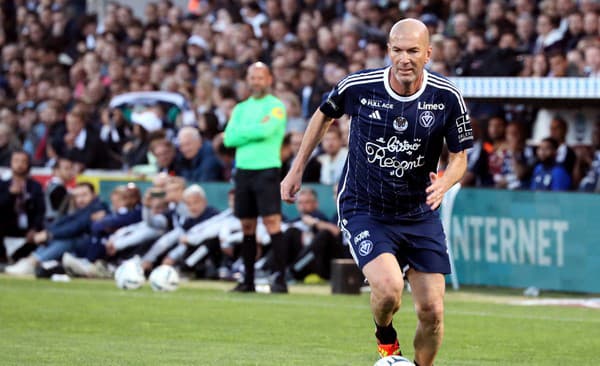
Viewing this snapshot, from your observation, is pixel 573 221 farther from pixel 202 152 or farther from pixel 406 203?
pixel 406 203

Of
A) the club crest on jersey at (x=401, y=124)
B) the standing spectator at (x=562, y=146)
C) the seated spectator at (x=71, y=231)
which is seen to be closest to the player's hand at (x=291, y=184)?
the club crest on jersey at (x=401, y=124)

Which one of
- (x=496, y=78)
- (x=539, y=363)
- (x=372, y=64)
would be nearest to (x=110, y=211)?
(x=372, y=64)

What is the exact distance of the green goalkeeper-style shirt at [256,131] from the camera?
580 inches

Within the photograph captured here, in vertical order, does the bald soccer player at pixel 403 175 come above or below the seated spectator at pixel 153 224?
above

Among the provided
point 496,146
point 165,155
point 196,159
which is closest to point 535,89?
point 496,146

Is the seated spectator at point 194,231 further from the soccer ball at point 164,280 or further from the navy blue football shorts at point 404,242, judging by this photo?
the navy blue football shorts at point 404,242

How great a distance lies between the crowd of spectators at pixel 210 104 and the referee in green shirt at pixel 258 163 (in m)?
1.85

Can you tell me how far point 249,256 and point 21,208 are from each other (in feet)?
19.7

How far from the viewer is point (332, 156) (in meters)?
18.0

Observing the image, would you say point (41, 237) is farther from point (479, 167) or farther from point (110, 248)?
point (479, 167)

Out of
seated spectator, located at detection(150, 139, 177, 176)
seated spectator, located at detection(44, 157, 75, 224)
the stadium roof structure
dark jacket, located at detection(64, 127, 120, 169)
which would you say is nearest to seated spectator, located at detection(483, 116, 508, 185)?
the stadium roof structure

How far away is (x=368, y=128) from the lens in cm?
810

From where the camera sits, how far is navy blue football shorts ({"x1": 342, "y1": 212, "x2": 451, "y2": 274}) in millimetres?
7992

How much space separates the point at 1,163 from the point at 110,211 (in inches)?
183
